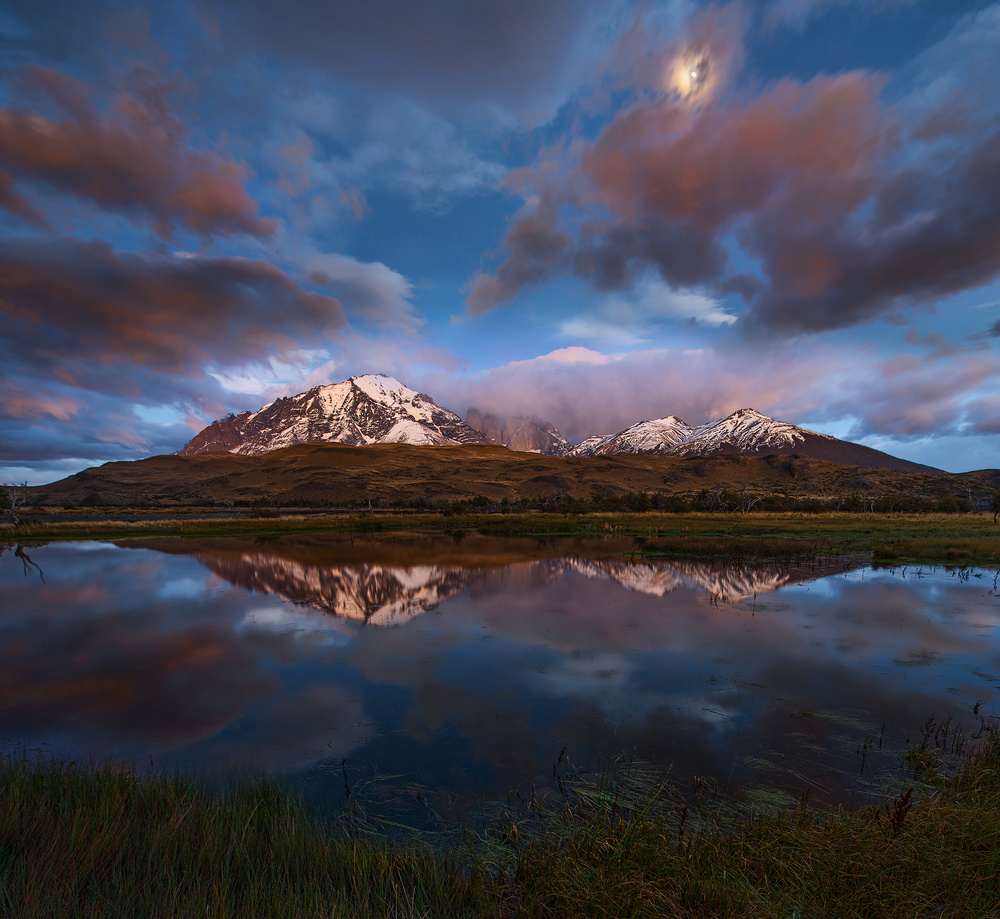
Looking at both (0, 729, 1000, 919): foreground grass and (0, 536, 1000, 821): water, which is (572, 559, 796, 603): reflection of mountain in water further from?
(0, 729, 1000, 919): foreground grass

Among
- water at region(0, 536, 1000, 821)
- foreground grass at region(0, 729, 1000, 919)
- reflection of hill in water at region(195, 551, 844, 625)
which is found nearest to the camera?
foreground grass at region(0, 729, 1000, 919)

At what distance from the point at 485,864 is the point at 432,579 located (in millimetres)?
21720

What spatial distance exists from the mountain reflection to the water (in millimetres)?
338

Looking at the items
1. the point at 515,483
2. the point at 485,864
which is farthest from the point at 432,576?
the point at 515,483

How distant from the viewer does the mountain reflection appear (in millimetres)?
21750

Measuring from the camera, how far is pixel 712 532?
4719 cm

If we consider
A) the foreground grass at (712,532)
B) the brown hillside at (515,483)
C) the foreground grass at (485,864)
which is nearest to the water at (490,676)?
the foreground grass at (485,864)

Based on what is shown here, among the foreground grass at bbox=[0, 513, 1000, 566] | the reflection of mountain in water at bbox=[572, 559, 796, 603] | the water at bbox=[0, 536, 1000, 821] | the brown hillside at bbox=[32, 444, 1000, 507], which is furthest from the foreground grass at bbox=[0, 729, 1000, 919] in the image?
the brown hillside at bbox=[32, 444, 1000, 507]

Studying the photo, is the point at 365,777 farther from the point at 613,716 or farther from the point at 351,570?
the point at 351,570

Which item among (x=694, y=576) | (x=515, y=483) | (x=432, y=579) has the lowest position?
(x=432, y=579)

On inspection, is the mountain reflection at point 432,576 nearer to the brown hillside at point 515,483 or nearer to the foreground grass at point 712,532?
the foreground grass at point 712,532

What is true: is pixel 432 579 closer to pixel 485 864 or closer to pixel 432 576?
pixel 432 576

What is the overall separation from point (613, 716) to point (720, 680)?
3.73 metres

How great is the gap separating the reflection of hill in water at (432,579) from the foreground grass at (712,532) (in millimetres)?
6555
